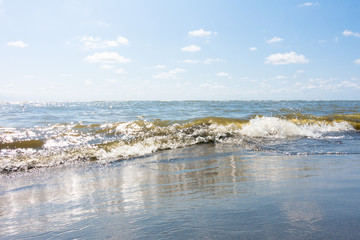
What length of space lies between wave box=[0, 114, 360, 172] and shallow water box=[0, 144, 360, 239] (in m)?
1.19

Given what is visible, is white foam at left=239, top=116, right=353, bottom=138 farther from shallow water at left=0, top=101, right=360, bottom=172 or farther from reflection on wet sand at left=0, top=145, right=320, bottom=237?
reflection on wet sand at left=0, top=145, right=320, bottom=237

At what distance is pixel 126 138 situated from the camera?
9859 mm

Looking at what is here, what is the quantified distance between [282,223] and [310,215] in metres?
0.42

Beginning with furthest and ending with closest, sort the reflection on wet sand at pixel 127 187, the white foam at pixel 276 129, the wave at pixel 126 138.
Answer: the white foam at pixel 276 129
the wave at pixel 126 138
the reflection on wet sand at pixel 127 187

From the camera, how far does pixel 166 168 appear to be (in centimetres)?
535

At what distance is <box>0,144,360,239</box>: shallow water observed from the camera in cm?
230

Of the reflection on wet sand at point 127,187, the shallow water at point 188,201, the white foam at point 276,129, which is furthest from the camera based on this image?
the white foam at point 276,129

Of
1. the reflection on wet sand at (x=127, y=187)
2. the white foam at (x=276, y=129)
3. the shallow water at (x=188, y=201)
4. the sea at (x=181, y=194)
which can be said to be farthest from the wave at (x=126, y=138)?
the shallow water at (x=188, y=201)

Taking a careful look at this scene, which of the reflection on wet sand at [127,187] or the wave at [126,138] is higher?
the wave at [126,138]

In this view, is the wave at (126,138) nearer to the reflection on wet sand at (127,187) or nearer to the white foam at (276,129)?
the white foam at (276,129)

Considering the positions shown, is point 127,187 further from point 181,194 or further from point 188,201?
point 188,201

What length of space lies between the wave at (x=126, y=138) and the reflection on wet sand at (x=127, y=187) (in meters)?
0.97

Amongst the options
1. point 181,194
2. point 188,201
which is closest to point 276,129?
point 181,194

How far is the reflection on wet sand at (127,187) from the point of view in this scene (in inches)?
109
